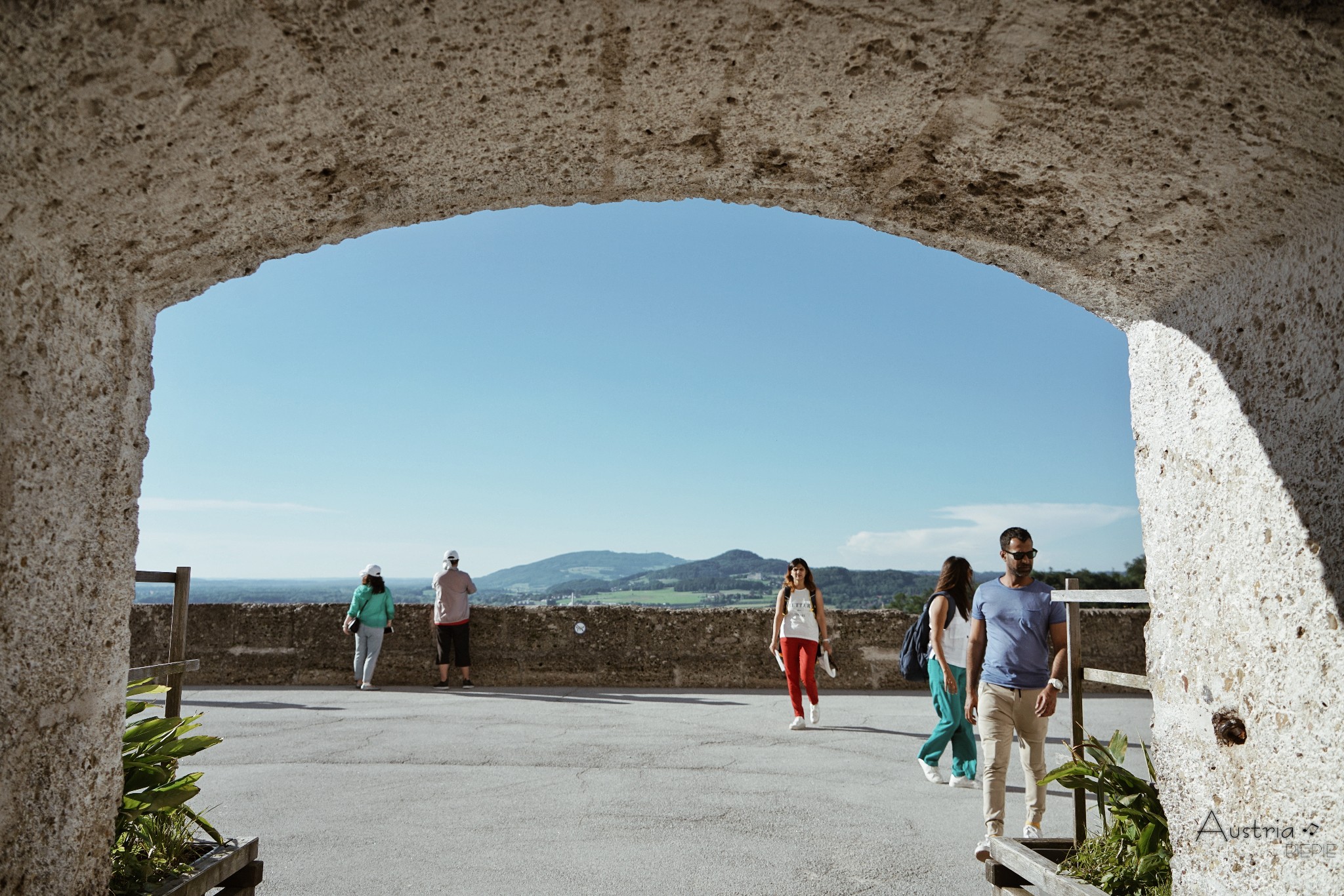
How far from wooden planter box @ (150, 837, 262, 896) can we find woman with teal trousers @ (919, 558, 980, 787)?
3593 mm

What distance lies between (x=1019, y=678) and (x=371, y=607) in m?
7.38

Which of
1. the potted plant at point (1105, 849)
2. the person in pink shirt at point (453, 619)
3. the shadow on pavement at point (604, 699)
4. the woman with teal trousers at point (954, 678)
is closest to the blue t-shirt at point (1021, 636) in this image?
the potted plant at point (1105, 849)

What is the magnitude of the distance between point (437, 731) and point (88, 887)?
4965 mm

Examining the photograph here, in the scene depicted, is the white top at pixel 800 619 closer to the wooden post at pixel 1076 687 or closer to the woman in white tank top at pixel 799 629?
the woman in white tank top at pixel 799 629

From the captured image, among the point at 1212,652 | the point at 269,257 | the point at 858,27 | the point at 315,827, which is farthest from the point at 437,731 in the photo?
the point at 858,27

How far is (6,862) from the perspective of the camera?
5.98 ft

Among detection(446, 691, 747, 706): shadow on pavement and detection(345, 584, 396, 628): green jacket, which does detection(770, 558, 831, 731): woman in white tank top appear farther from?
detection(345, 584, 396, 628): green jacket

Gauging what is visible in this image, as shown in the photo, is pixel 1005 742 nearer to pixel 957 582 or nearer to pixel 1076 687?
pixel 1076 687

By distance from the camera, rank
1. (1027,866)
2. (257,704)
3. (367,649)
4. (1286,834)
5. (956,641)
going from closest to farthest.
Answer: (1286,834) → (1027,866) → (956,641) → (257,704) → (367,649)

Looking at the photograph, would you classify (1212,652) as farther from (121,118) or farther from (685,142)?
(121,118)

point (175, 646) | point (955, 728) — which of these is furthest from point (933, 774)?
point (175, 646)

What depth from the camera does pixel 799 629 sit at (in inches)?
277

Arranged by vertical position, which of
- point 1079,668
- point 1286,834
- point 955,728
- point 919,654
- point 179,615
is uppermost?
point 179,615

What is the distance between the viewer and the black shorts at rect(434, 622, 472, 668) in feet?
31.9
